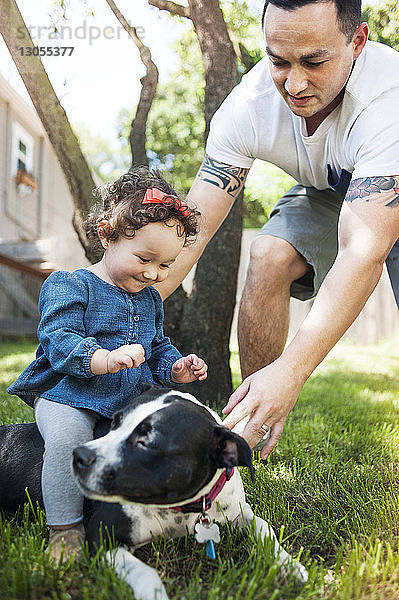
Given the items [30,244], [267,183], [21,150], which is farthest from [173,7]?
[21,150]

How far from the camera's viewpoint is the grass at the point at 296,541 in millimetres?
1688

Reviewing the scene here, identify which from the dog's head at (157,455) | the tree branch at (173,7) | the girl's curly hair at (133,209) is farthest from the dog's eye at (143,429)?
the tree branch at (173,7)

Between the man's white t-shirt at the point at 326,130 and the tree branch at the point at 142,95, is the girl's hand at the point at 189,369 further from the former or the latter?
the tree branch at the point at 142,95

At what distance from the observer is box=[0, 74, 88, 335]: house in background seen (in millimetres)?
11164

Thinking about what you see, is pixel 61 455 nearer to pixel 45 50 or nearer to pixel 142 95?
pixel 45 50

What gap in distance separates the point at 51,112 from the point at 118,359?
2919mm

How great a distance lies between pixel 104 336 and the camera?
242 centimetres

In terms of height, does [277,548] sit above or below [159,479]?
below

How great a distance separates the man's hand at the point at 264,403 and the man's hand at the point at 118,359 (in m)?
0.41

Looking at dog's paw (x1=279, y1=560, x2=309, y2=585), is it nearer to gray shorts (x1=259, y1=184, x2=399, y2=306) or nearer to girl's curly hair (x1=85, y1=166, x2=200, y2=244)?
Result: girl's curly hair (x1=85, y1=166, x2=200, y2=244)

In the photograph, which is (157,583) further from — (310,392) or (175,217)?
(310,392)

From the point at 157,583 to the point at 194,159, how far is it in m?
18.3

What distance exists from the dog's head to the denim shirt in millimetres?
309

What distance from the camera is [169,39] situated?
23.7 ft
